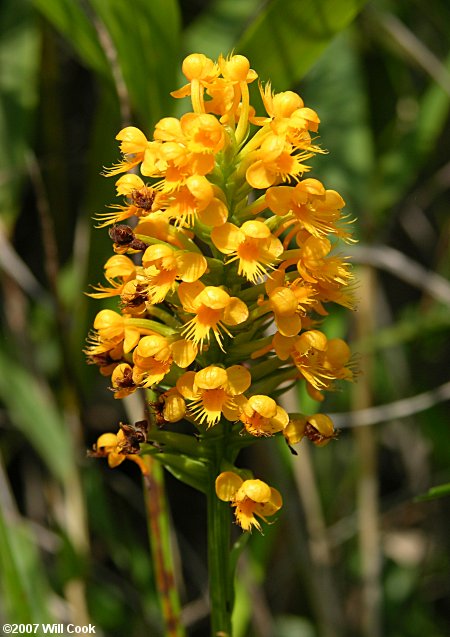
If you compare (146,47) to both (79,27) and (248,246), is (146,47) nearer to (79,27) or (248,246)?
(79,27)

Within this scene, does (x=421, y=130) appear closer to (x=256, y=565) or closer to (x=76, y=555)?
(x=256, y=565)

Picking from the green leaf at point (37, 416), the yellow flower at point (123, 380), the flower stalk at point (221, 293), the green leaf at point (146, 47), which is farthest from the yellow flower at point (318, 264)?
the green leaf at point (37, 416)

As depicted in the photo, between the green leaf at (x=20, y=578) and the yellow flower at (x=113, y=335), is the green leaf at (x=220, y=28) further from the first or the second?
the green leaf at (x=20, y=578)

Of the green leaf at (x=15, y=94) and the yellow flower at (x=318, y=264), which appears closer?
the yellow flower at (x=318, y=264)

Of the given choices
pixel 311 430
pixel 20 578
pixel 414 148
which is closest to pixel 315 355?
pixel 311 430

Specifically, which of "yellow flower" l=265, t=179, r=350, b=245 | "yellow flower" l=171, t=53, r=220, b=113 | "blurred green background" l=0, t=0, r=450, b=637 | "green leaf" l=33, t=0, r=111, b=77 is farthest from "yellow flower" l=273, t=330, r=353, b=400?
"green leaf" l=33, t=0, r=111, b=77

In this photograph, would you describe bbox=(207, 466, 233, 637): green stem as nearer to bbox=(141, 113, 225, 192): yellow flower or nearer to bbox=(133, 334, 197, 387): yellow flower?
bbox=(133, 334, 197, 387): yellow flower
